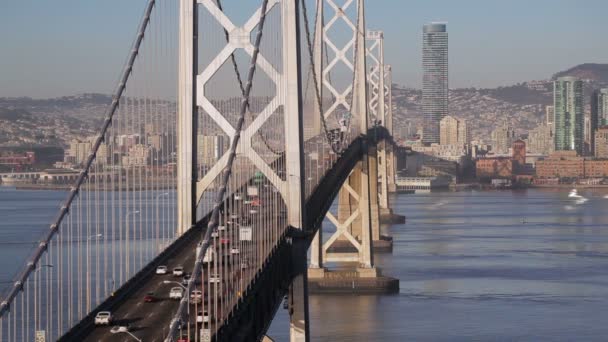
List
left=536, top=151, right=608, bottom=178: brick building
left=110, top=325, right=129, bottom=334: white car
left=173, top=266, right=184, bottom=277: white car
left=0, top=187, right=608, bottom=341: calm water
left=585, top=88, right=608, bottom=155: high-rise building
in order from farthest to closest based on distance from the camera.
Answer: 1. left=585, top=88, right=608, bottom=155: high-rise building
2. left=536, top=151, right=608, bottom=178: brick building
3. left=0, top=187, right=608, bottom=341: calm water
4. left=173, top=266, right=184, bottom=277: white car
5. left=110, top=325, right=129, bottom=334: white car

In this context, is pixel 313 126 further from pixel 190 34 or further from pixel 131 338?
pixel 131 338

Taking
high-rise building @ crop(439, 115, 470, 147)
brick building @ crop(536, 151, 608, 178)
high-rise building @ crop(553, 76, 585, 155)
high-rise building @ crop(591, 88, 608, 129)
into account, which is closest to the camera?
brick building @ crop(536, 151, 608, 178)

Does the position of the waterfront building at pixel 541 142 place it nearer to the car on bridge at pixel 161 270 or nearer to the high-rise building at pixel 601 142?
the high-rise building at pixel 601 142

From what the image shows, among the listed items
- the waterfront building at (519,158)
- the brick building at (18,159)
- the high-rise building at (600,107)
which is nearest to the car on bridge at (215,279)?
the brick building at (18,159)

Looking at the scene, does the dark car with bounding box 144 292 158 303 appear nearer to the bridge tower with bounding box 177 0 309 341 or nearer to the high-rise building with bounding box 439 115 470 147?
the bridge tower with bounding box 177 0 309 341

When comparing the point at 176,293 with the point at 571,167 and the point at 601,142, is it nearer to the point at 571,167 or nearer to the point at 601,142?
the point at 571,167

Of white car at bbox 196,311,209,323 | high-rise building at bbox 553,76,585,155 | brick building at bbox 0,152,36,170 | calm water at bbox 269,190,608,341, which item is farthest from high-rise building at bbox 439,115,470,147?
white car at bbox 196,311,209,323
